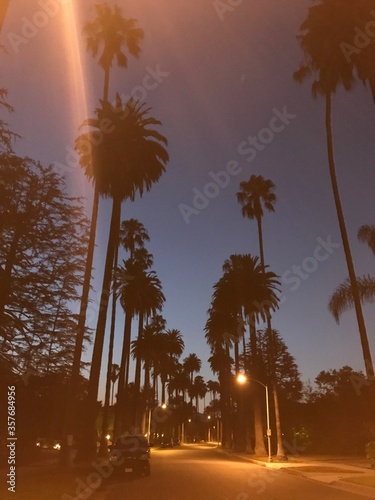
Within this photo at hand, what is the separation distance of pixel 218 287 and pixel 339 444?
20655mm

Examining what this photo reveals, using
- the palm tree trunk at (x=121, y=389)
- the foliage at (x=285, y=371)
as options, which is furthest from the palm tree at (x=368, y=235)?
the foliage at (x=285, y=371)

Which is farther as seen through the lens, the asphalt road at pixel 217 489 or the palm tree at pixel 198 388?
the palm tree at pixel 198 388

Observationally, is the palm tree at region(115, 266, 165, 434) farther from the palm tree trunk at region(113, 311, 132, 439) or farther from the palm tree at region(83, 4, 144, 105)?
the palm tree at region(83, 4, 144, 105)

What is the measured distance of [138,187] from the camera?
3541cm

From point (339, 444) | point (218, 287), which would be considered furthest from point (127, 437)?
point (339, 444)

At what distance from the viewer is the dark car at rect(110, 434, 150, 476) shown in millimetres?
24688

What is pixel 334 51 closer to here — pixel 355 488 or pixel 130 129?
pixel 130 129

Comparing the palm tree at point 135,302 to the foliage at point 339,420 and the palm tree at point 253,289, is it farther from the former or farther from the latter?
the foliage at point 339,420

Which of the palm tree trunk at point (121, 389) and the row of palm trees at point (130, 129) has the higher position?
the row of palm trees at point (130, 129)

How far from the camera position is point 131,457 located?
980 inches

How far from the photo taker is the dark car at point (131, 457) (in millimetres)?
24688

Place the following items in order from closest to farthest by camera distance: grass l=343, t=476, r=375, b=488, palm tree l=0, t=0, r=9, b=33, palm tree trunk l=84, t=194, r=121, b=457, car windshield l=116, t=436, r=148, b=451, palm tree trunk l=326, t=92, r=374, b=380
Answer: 1. palm tree l=0, t=0, r=9, b=33
2. grass l=343, t=476, r=375, b=488
3. car windshield l=116, t=436, r=148, b=451
4. palm tree trunk l=326, t=92, r=374, b=380
5. palm tree trunk l=84, t=194, r=121, b=457

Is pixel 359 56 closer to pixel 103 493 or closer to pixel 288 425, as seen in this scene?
pixel 103 493

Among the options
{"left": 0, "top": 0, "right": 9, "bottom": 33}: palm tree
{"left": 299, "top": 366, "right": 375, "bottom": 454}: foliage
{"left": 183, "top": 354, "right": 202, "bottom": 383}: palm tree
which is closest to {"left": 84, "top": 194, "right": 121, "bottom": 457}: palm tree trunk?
{"left": 0, "top": 0, "right": 9, "bottom": 33}: palm tree
